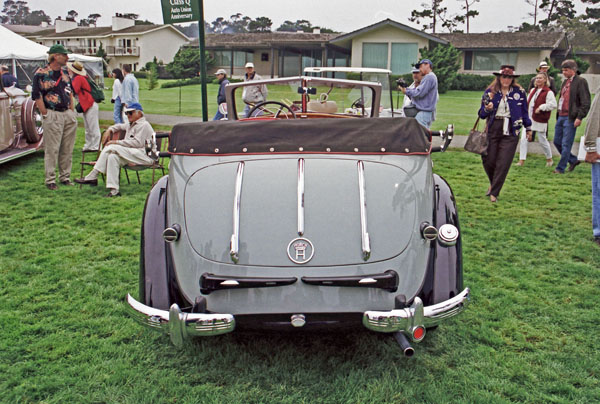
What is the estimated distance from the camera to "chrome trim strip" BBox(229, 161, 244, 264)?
9.30ft

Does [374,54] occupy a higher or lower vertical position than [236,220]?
higher

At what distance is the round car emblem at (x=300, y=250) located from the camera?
283cm

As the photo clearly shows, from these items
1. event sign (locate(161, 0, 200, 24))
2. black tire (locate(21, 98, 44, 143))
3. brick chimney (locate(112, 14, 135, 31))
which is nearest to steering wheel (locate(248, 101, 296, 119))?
event sign (locate(161, 0, 200, 24))

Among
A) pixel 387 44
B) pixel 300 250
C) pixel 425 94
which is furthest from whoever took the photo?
pixel 387 44

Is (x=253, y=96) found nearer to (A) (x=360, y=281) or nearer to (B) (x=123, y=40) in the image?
(A) (x=360, y=281)

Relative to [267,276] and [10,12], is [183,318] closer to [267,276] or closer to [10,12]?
[267,276]

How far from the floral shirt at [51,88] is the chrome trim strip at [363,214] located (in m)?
5.65

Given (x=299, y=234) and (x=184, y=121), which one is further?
(x=184, y=121)

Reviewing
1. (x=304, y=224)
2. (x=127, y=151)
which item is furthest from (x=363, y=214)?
(x=127, y=151)

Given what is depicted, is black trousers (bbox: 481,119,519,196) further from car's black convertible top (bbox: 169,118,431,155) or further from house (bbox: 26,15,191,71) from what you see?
house (bbox: 26,15,191,71)

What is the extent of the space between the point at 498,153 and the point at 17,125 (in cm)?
811

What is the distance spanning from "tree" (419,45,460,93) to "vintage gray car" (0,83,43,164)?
2749 cm

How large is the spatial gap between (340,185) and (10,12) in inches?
6150

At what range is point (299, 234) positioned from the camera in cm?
290
